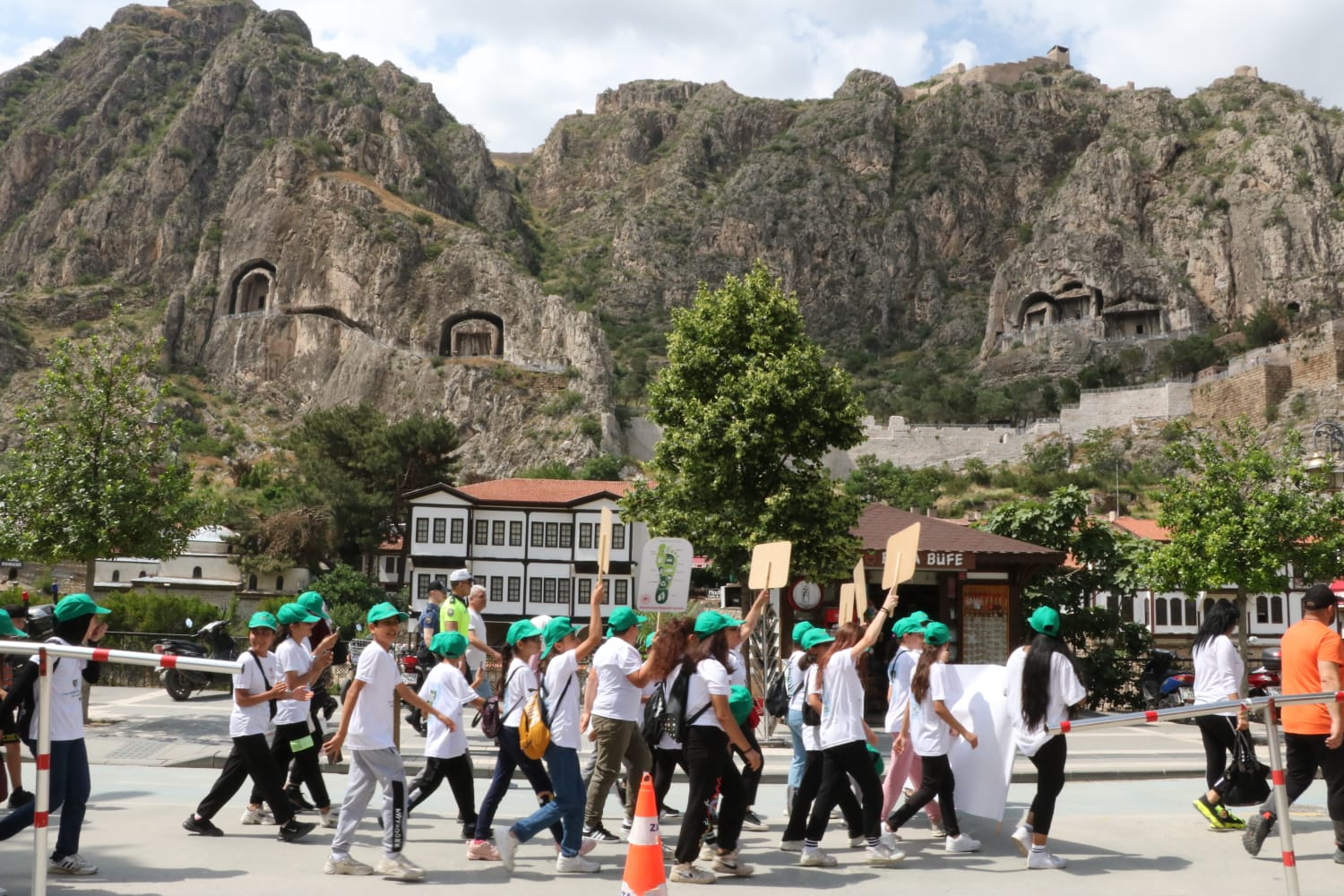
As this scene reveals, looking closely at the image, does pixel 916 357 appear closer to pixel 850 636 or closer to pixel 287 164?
pixel 287 164

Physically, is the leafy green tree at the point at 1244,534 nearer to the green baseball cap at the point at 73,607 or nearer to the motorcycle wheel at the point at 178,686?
the motorcycle wheel at the point at 178,686

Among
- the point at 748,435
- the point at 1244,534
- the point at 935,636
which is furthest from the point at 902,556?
the point at 1244,534

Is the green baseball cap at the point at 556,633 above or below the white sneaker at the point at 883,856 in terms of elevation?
above

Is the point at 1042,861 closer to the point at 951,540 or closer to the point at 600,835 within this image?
the point at 600,835

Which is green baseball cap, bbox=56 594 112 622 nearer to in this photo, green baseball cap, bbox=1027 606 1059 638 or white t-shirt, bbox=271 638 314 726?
white t-shirt, bbox=271 638 314 726

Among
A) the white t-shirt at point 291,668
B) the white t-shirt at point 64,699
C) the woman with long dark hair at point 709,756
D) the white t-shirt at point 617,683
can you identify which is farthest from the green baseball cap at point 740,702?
the white t-shirt at point 64,699

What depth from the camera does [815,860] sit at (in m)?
7.71

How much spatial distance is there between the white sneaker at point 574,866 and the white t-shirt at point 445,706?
2.83ft

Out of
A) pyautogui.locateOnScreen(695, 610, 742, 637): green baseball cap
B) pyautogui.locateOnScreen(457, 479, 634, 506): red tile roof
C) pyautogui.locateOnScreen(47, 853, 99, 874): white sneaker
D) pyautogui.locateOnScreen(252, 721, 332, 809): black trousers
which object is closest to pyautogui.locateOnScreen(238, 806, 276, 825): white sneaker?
pyautogui.locateOnScreen(252, 721, 332, 809): black trousers

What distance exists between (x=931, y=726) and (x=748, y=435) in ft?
42.0

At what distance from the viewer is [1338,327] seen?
69938 millimetres

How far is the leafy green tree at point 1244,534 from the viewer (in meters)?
19.4

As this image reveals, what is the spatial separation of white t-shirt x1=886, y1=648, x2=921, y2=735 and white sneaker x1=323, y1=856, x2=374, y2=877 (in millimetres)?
4060

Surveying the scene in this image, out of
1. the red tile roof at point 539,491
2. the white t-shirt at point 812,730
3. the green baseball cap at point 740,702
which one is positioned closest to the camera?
the green baseball cap at point 740,702
